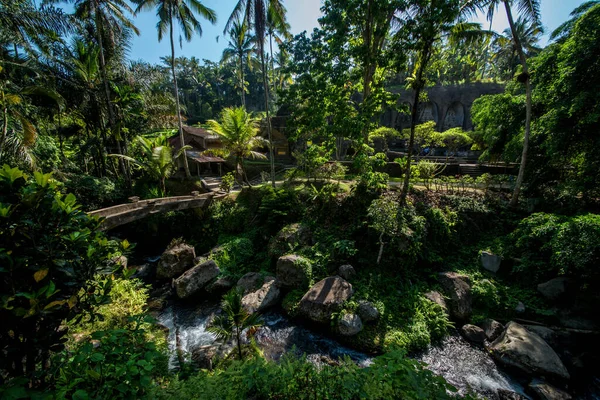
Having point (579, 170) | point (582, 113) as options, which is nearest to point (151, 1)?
point (582, 113)

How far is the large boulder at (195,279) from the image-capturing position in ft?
31.4

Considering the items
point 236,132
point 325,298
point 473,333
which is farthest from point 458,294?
point 236,132

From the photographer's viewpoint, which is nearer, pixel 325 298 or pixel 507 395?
pixel 507 395

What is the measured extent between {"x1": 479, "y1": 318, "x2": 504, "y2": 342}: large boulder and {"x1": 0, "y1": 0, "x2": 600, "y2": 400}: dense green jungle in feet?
0.20

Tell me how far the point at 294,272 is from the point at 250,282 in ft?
6.38

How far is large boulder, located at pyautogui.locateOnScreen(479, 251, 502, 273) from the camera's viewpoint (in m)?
9.71

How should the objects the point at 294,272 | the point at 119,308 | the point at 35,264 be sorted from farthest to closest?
the point at 294,272
the point at 119,308
the point at 35,264

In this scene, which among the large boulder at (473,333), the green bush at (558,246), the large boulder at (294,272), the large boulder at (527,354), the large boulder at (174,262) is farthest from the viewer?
the large boulder at (174,262)

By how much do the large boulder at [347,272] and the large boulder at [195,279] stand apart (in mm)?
5223

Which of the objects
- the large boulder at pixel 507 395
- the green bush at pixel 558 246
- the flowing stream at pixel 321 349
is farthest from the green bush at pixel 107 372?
the green bush at pixel 558 246

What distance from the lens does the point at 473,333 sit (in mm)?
7656

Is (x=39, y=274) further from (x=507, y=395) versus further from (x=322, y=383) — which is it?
(x=507, y=395)

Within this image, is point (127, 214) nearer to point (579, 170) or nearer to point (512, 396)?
point (512, 396)

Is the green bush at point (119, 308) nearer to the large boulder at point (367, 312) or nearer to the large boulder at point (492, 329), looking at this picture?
the large boulder at point (367, 312)
